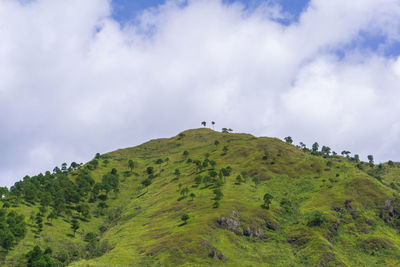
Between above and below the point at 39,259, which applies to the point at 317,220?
above

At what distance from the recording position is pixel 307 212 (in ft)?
507

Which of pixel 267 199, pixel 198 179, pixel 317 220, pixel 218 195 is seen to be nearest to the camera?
pixel 317 220

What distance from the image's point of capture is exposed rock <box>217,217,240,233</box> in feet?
450

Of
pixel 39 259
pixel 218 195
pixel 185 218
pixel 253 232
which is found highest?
pixel 218 195

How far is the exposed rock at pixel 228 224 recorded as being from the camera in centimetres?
13725

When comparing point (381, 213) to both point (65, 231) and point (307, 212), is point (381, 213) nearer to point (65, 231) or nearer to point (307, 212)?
point (307, 212)

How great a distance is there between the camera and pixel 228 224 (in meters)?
138

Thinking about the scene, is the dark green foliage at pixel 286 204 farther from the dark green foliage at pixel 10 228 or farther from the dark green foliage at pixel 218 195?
the dark green foliage at pixel 10 228

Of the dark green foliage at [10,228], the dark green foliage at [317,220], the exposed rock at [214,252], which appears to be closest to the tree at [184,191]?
the exposed rock at [214,252]

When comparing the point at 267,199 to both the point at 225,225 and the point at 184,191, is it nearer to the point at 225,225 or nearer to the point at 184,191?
the point at 225,225

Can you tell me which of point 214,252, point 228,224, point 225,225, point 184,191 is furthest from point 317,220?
point 184,191

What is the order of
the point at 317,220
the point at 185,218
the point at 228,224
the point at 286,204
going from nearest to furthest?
the point at 228,224, the point at 317,220, the point at 185,218, the point at 286,204

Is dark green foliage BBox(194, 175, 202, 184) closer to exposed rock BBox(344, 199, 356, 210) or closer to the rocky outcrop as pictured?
the rocky outcrop

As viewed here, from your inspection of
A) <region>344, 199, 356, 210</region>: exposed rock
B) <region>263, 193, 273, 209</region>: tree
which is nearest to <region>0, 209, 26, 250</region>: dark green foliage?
<region>263, 193, 273, 209</region>: tree
